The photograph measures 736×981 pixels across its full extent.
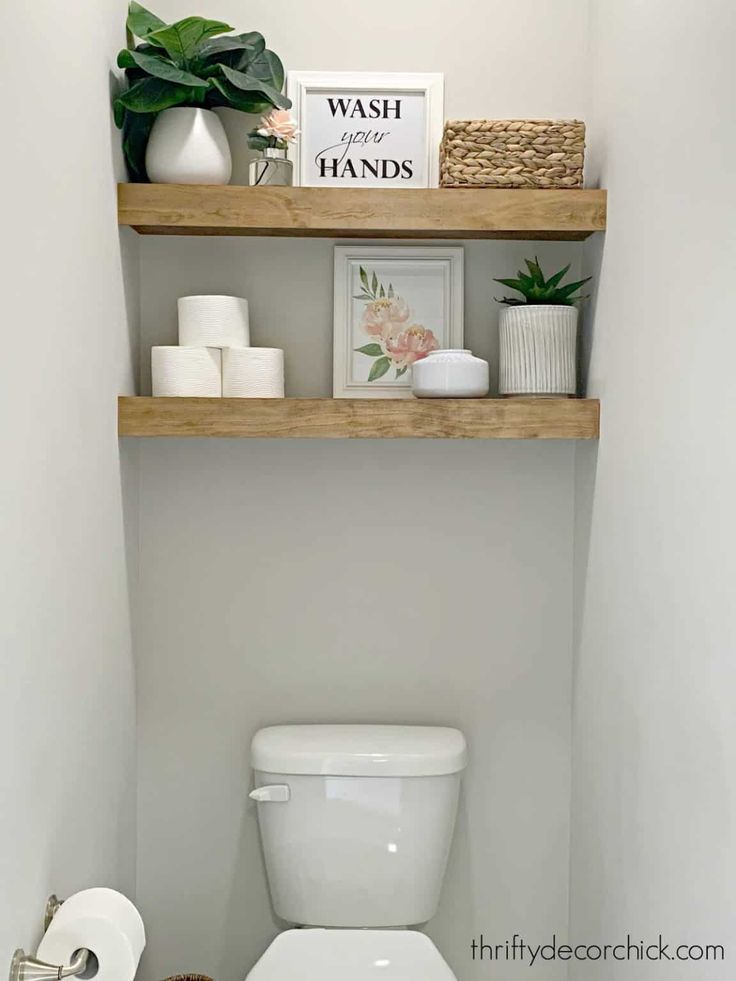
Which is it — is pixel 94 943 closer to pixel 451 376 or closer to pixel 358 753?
pixel 358 753

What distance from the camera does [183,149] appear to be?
1.91m

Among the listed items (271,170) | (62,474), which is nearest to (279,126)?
(271,170)

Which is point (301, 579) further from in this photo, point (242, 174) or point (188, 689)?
point (242, 174)

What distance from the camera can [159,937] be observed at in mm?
2129

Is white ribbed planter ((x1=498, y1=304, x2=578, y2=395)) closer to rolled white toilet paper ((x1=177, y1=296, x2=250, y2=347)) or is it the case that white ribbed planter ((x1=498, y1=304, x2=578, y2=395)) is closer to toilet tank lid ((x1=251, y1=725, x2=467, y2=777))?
rolled white toilet paper ((x1=177, y1=296, x2=250, y2=347))

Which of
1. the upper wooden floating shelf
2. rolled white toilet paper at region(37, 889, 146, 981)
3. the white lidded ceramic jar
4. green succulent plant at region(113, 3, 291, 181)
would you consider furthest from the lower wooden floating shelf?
rolled white toilet paper at region(37, 889, 146, 981)

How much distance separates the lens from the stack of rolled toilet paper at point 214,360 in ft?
6.35

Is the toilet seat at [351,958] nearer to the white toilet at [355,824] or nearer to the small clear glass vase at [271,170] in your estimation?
the white toilet at [355,824]

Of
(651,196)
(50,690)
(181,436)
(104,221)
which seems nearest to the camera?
(50,690)

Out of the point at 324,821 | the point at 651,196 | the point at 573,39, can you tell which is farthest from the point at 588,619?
the point at 573,39

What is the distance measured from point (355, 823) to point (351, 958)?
0.77 feet

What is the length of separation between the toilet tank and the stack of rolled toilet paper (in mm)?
631

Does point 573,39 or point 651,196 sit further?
point 573,39

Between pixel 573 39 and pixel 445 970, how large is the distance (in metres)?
1.63
